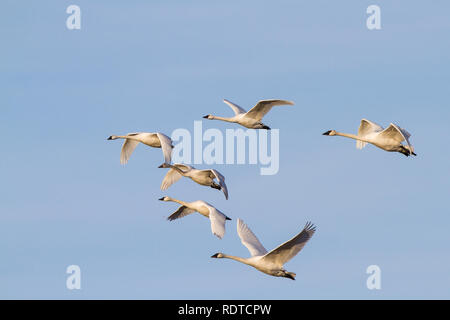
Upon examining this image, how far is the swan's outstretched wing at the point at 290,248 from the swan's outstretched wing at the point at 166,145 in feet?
19.0

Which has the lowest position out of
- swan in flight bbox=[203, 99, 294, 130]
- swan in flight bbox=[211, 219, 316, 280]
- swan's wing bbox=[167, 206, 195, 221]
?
swan in flight bbox=[211, 219, 316, 280]

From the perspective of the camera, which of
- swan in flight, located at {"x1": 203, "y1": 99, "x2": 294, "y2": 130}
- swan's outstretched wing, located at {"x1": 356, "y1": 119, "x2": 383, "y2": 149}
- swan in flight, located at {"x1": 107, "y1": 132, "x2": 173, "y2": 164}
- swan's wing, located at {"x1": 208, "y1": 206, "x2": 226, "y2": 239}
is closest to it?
swan's wing, located at {"x1": 208, "y1": 206, "x2": 226, "y2": 239}

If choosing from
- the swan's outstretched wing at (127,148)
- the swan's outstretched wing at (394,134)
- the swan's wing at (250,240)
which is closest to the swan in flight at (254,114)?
the swan's outstretched wing at (394,134)

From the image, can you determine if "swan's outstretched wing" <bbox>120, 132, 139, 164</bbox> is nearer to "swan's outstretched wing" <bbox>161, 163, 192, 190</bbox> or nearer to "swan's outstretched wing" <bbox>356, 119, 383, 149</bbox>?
"swan's outstretched wing" <bbox>161, 163, 192, 190</bbox>

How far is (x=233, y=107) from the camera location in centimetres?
4666

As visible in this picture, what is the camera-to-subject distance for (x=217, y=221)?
38000 millimetres

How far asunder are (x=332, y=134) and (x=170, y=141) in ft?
24.0

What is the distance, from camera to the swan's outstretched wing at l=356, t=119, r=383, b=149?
44.8 meters

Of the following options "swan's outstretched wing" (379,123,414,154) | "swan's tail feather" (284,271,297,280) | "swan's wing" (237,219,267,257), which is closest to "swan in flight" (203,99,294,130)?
"swan's outstretched wing" (379,123,414,154)

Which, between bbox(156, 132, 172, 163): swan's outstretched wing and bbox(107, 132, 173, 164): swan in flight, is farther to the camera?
bbox(107, 132, 173, 164): swan in flight

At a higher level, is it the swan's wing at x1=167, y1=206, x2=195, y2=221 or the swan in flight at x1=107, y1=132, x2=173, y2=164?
the swan in flight at x1=107, y1=132, x2=173, y2=164

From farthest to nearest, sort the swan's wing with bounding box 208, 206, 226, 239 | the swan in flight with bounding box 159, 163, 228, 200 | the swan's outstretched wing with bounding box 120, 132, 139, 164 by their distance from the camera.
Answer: the swan's outstretched wing with bounding box 120, 132, 139, 164 → the swan in flight with bounding box 159, 163, 228, 200 → the swan's wing with bounding box 208, 206, 226, 239
